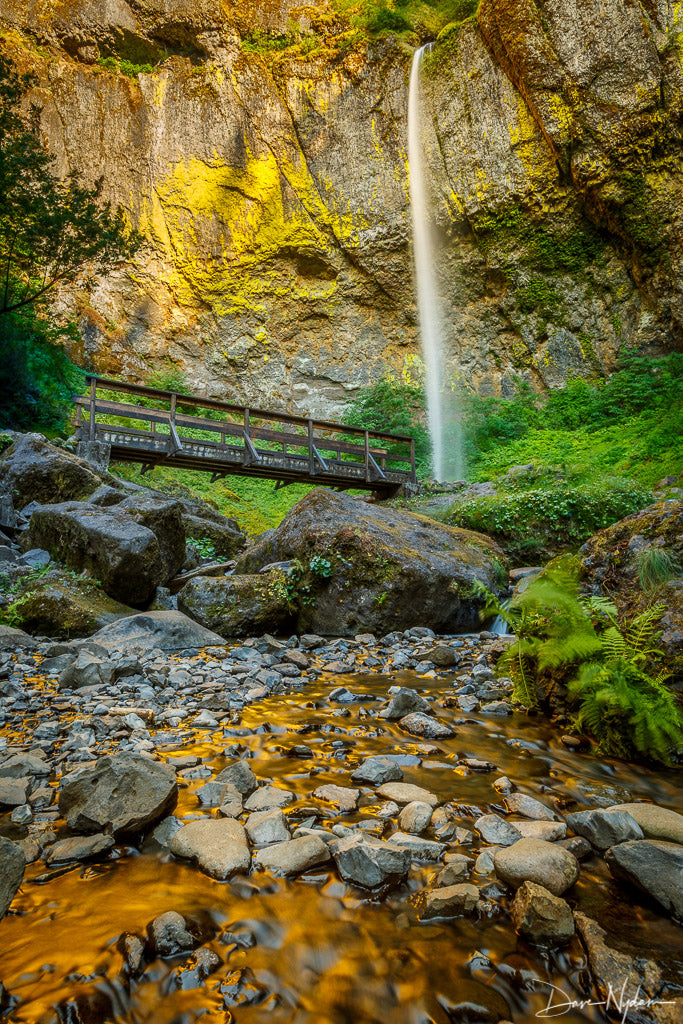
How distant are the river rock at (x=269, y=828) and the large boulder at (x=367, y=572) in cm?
403

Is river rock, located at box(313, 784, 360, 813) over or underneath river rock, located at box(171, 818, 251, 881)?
underneath

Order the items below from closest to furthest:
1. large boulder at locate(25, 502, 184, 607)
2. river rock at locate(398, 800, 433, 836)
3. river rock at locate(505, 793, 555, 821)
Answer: river rock at locate(398, 800, 433, 836), river rock at locate(505, 793, 555, 821), large boulder at locate(25, 502, 184, 607)

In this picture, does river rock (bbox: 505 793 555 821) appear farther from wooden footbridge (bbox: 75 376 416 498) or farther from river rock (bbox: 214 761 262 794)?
wooden footbridge (bbox: 75 376 416 498)

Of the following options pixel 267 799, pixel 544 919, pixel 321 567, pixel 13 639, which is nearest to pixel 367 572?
pixel 321 567

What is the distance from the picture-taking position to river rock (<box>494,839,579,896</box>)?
1.63 meters

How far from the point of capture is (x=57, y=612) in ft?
17.0

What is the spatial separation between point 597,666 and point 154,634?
389cm

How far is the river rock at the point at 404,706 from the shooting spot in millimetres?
3275

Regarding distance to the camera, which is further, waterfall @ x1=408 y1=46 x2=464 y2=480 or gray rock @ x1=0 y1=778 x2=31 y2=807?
waterfall @ x1=408 y1=46 x2=464 y2=480

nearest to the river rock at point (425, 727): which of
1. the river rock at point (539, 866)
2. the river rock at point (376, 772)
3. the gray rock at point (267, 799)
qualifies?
the river rock at point (376, 772)

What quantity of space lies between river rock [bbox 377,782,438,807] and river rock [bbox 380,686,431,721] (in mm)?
933

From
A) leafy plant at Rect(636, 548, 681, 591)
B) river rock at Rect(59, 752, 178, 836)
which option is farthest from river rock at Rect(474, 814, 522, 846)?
leafy plant at Rect(636, 548, 681, 591)

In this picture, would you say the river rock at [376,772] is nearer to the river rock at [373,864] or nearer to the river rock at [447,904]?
the river rock at [373,864]

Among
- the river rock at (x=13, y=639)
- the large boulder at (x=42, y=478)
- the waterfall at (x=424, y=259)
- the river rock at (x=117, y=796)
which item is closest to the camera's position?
the river rock at (x=117, y=796)
